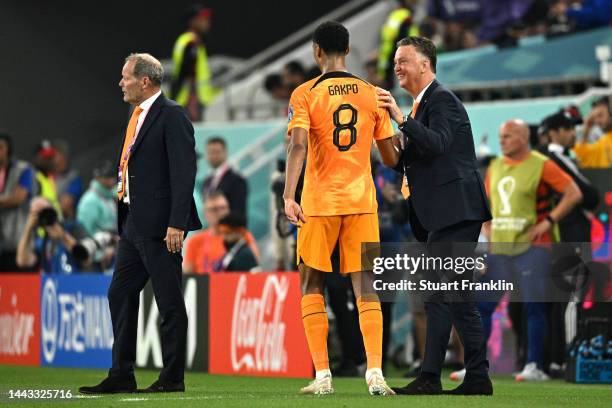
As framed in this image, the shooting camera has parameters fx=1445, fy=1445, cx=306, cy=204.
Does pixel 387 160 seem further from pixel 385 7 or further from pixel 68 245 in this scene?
pixel 385 7

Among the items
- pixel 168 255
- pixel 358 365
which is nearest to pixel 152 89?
pixel 168 255

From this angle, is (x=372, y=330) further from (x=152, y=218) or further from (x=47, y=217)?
(x=47, y=217)

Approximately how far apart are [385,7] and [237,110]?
3.63m

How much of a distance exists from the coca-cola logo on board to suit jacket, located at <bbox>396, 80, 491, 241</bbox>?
143 inches

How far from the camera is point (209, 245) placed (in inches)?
575

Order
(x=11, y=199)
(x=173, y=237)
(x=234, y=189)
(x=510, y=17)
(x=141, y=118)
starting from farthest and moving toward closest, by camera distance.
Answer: (x=510, y=17)
(x=234, y=189)
(x=11, y=199)
(x=141, y=118)
(x=173, y=237)

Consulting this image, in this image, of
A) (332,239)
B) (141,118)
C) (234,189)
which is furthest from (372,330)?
(234,189)

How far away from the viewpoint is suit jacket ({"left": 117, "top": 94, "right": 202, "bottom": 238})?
909 centimetres

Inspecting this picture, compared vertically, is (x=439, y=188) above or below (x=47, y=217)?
below

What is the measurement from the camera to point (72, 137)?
79.2 feet

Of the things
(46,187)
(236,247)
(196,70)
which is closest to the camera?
(236,247)

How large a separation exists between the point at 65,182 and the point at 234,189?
3.70 m

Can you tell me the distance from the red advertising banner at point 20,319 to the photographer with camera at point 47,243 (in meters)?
0.37

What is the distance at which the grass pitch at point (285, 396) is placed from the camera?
26.4 ft
